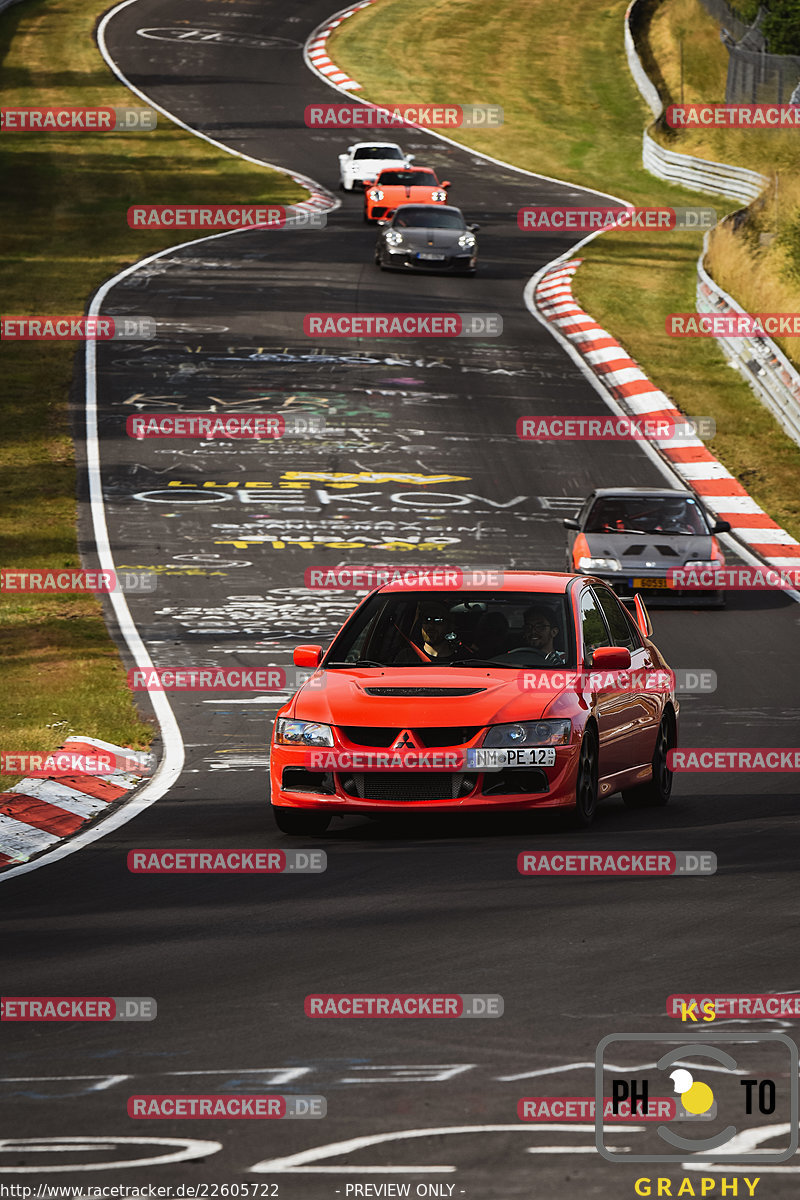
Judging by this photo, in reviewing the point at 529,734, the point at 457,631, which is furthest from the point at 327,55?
the point at 529,734

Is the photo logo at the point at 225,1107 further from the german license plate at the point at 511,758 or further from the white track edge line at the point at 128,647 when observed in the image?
the german license plate at the point at 511,758

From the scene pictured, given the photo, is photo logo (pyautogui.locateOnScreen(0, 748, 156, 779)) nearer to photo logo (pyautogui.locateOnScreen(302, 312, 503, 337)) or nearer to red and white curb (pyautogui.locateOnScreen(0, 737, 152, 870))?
red and white curb (pyautogui.locateOnScreen(0, 737, 152, 870))

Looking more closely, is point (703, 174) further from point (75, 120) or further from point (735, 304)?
point (75, 120)

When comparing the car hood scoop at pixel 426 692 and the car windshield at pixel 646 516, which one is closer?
the car hood scoop at pixel 426 692

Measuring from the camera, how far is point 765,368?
105 ft

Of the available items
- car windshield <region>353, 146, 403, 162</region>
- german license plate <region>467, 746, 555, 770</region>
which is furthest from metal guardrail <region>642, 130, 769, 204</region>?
german license plate <region>467, 746, 555, 770</region>

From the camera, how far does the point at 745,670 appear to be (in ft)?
58.5

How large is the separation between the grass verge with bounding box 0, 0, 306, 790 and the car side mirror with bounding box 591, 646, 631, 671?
4.03 m

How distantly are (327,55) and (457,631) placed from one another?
209 ft

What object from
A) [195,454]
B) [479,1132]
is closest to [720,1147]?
[479,1132]

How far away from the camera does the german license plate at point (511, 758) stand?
1058 cm

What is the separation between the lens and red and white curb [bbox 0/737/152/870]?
11.0 meters

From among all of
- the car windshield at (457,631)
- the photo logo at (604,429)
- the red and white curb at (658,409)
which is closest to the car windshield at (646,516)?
the red and white curb at (658,409)

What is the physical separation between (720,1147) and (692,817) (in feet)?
20.4
